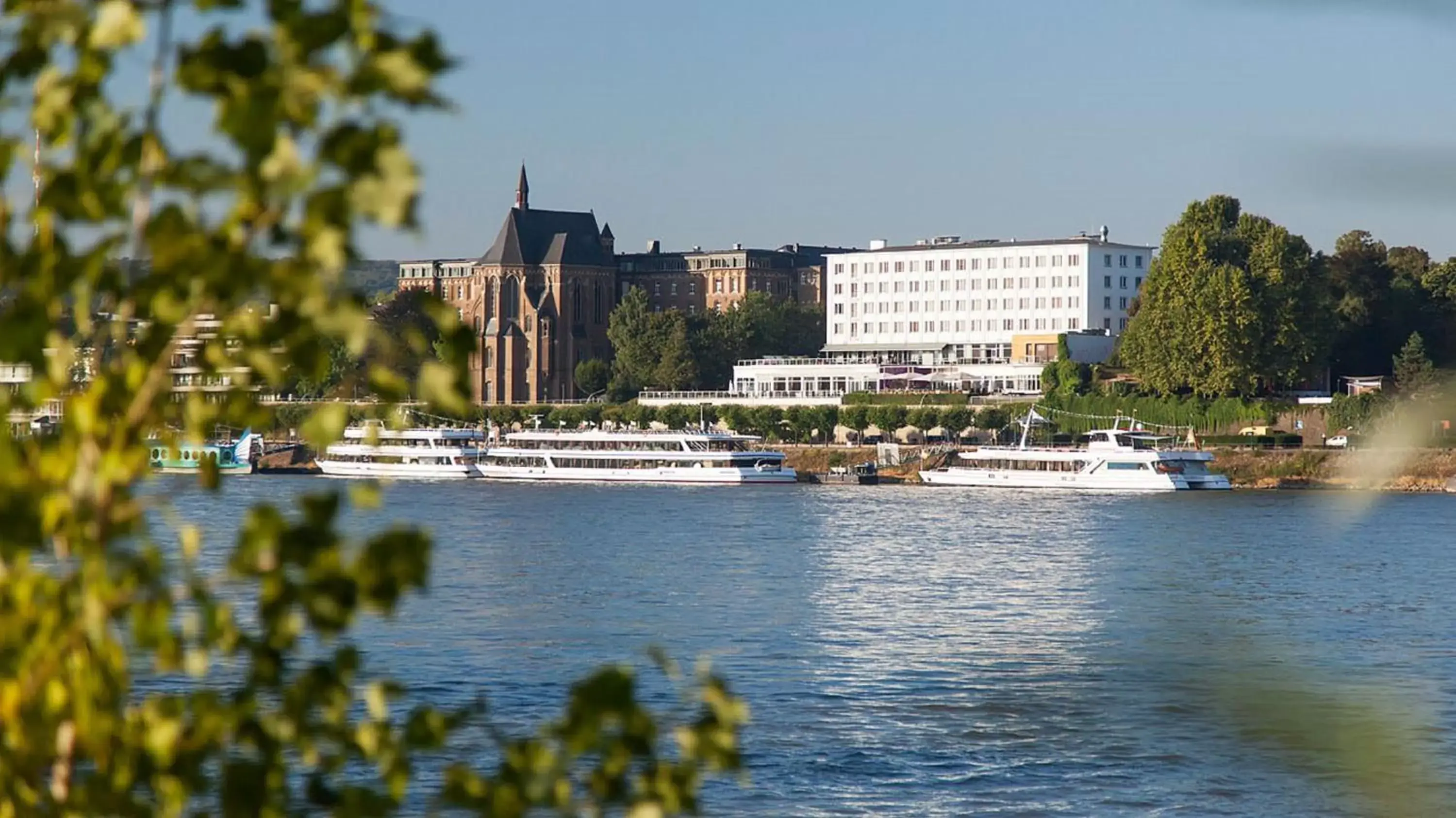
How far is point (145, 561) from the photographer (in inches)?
146

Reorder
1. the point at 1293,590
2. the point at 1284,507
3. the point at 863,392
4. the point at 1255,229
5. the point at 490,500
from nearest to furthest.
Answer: the point at 1293,590 → the point at 1284,507 → the point at 490,500 → the point at 1255,229 → the point at 863,392

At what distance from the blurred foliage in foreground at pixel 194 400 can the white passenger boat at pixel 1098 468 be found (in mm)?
77221

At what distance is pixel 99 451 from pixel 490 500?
237ft

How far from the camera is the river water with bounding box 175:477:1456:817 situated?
19641 mm

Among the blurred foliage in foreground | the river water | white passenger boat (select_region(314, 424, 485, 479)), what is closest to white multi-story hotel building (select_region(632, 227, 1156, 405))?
white passenger boat (select_region(314, 424, 485, 479))

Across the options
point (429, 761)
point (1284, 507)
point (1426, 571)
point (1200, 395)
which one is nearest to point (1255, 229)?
point (1200, 395)

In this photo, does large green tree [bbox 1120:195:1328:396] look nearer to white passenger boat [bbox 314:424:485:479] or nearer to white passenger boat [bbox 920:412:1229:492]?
white passenger boat [bbox 920:412:1229:492]

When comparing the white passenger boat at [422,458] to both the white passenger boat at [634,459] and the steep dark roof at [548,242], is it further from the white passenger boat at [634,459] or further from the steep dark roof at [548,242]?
the steep dark roof at [548,242]

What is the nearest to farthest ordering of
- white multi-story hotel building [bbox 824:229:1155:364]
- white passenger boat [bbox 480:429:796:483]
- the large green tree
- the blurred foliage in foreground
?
the blurred foliage in foreground → the large green tree → white passenger boat [bbox 480:429:796:483] → white multi-story hotel building [bbox 824:229:1155:364]

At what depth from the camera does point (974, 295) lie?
386ft

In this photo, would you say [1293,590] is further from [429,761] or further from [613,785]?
[613,785]

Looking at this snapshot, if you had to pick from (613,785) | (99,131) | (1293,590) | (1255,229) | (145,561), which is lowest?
(1293,590)

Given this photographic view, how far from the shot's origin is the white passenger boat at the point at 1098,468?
7988 cm

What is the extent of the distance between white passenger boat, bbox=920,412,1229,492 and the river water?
15557mm
